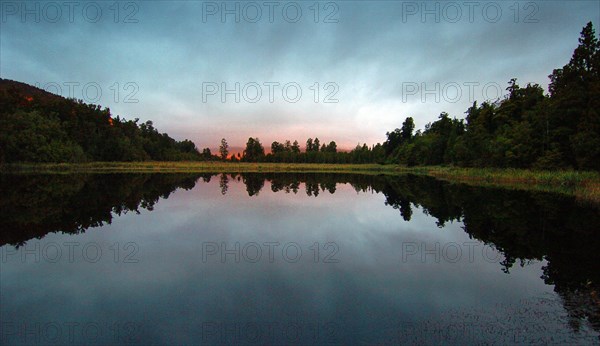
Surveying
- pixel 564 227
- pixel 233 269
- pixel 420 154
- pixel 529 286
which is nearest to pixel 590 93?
pixel 564 227

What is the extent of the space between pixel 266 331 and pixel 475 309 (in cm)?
462

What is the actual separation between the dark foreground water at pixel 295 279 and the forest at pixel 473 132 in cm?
2344

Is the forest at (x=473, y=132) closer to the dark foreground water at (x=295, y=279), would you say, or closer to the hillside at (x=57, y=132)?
the hillside at (x=57, y=132)

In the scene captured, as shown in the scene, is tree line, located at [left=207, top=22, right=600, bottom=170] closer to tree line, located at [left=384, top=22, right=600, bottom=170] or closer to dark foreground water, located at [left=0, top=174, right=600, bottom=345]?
tree line, located at [left=384, top=22, right=600, bottom=170]

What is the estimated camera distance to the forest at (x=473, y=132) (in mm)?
37375

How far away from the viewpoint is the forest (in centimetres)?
3738

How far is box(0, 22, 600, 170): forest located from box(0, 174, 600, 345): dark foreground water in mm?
23442

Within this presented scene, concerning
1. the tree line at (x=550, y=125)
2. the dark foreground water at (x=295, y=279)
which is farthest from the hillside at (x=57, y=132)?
the tree line at (x=550, y=125)

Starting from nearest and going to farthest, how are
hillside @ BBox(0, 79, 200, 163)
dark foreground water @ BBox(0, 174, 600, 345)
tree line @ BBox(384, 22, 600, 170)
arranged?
dark foreground water @ BBox(0, 174, 600, 345)
tree line @ BBox(384, 22, 600, 170)
hillside @ BBox(0, 79, 200, 163)

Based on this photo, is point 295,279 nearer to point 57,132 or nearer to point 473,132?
point 473,132

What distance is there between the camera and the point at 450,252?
13.2 m

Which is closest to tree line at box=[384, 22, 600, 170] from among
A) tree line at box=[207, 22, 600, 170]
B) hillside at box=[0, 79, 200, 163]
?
tree line at box=[207, 22, 600, 170]

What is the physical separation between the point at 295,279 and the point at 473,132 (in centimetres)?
6684

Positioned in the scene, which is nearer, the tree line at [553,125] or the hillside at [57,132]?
the tree line at [553,125]
